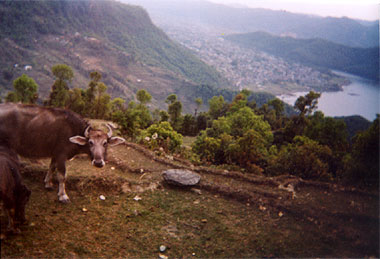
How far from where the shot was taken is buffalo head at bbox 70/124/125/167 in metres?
5.51

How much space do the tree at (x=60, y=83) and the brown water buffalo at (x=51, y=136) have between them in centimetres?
1421

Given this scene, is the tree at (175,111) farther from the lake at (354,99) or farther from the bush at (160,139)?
the lake at (354,99)

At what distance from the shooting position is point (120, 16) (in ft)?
454

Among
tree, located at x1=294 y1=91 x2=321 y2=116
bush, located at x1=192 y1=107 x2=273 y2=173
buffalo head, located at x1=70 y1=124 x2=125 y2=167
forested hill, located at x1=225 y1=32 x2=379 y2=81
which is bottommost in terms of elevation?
bush, located at x1=192 y1=107 x2=273 y2=173

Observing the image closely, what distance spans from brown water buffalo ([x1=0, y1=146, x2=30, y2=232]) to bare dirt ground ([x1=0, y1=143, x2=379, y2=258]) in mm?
188

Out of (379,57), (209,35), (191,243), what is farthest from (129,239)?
(209,35)

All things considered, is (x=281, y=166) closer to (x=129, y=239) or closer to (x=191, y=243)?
(x=191, y=243)

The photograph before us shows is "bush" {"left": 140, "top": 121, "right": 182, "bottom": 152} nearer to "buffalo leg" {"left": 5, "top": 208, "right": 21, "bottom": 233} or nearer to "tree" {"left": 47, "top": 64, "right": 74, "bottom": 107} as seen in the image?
"tree" {"left": 47, "top": 64, "right": 74, "bottom": 107}

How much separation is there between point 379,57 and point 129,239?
11.1 meters

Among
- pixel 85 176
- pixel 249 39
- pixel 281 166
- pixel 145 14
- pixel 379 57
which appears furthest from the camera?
pixel 145 14

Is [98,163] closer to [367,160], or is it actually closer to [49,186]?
[49,186]

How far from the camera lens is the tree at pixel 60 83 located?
65.8ft

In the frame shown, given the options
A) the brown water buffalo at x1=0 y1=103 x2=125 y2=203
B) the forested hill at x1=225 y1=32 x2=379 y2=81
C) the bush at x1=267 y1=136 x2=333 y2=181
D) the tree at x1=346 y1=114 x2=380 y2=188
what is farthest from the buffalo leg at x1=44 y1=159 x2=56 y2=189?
the forested hill at x1=225 y1=32 x2=379 y2=81

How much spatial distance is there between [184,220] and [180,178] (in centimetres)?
212
